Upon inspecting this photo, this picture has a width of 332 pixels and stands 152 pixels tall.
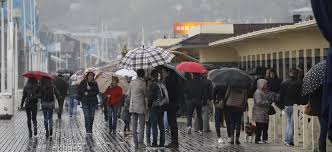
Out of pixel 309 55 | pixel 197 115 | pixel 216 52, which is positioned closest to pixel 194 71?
pixel 197 115

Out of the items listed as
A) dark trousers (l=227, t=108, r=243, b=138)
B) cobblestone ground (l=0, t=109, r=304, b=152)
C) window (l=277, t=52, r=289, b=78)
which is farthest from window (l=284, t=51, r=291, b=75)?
dark trousers (l=227, t=108, r=243, b=138)

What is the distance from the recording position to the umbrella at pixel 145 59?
15945mm

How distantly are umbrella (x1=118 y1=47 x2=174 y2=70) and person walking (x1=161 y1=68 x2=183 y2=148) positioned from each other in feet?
1.41

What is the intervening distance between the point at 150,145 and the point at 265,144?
2343 millimetres

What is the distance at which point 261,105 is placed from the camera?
51.3 feet

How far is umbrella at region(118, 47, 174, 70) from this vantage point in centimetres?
1595

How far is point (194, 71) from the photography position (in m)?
19.0

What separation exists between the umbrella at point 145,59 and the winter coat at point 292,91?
8.14 feet

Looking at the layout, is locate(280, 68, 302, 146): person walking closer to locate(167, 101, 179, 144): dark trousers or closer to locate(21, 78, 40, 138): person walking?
locate(167, 101, 179, 144): dark trousers

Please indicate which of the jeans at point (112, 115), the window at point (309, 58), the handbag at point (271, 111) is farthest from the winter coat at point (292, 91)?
the window at point (309, 58)

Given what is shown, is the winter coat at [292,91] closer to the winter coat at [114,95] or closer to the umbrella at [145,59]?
the umbrella at [145,59]

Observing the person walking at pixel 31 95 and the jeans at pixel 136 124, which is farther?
the person walking at pixel 31 95

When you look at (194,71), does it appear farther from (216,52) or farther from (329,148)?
(216,52)

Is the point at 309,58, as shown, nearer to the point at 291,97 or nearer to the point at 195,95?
the point at 195,95
